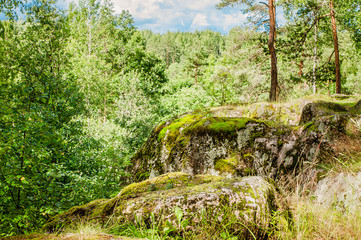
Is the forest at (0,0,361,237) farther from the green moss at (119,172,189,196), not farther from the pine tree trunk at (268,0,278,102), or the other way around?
the green moss at (119,172,189,196)

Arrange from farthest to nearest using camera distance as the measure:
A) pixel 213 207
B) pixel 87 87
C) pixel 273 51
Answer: pixel 87 87 < pixel 273 51 < pixel 213 207

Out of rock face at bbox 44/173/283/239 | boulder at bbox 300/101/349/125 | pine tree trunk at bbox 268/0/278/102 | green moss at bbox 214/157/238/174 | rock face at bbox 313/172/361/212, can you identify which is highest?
pine tree trunk at bbox 268/0/278/102

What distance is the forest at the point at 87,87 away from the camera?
12.9ft

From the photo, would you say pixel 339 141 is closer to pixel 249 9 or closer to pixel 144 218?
pixel 144 218

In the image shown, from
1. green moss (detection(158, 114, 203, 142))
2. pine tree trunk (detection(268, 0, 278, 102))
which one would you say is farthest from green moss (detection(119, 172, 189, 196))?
pine tree trunk (detection(268, 0, 278, 102))

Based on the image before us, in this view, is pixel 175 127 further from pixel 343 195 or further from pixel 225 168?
pixel 343 195

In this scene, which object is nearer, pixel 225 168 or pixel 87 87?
pixel 225 168

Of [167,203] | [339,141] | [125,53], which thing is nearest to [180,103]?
[125,53]

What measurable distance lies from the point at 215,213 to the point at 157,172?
5.02 meters

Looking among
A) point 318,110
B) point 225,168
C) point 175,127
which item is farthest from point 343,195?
point 175,127

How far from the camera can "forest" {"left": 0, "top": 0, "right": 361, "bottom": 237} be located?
392cm

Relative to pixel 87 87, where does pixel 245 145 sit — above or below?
below

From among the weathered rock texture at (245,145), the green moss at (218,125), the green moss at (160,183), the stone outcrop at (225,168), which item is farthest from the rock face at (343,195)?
the green moss at (218,125)

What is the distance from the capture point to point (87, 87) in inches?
557
